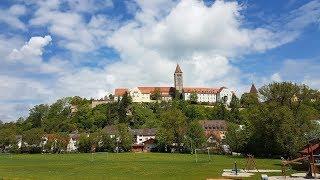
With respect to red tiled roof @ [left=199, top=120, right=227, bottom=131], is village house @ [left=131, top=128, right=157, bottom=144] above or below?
below

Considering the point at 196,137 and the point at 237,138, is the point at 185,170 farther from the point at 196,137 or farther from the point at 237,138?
the point at 196,137

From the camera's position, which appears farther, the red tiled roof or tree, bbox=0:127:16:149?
the red tiled roof

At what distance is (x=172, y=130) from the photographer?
13400cm

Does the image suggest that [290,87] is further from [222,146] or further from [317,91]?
[222,146]

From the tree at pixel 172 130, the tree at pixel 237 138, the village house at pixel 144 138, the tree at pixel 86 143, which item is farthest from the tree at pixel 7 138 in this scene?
the tree at pixel 237 138

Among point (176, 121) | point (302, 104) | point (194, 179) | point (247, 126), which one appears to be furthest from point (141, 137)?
point (194, 179)

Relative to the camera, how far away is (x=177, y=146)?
138 metres

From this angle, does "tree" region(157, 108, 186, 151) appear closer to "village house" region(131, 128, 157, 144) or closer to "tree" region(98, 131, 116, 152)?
"tree" region(98, 131, 116, 152)

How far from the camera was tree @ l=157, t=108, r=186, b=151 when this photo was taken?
133 m

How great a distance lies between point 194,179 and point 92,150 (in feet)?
359

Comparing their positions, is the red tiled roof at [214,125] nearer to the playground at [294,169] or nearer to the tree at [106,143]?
the tree at [106,143]

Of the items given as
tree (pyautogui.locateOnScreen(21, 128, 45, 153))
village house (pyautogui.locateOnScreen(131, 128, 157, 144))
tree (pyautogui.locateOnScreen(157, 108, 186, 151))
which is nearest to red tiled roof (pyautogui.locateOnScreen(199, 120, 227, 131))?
village house (pyautogui.locateOnScreen(131, 128, 157, 144))

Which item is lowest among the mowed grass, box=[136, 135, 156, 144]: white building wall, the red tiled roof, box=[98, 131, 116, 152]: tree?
the mowed grass

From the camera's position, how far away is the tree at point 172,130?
133 m
